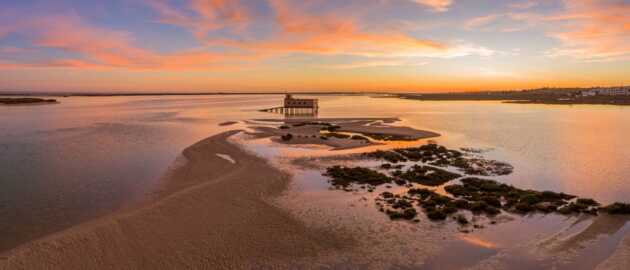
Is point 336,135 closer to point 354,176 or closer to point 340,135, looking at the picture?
point 340,135

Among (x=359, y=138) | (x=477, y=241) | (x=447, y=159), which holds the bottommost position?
(x=477, y=241)

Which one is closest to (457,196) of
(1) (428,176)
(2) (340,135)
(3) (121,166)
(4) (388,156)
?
(1) (428,176)

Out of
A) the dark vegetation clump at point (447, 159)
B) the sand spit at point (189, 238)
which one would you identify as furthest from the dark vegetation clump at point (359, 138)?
the sand spit at point (189, 238)

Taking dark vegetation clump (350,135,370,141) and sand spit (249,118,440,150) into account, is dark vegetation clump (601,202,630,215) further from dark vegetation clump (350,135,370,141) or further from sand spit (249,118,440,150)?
dark vegetation clump (350,135,370,141)

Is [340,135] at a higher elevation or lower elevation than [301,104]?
lower

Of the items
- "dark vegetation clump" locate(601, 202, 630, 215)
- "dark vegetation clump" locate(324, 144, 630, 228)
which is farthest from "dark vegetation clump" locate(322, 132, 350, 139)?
"dark vegetation clump" locate(601, 202, 630, 215)

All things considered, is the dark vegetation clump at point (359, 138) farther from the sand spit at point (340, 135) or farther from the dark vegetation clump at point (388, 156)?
the dark vegetation clump at point (388, 156)
